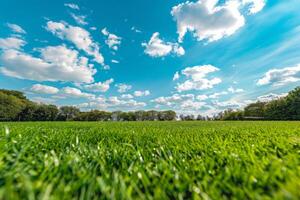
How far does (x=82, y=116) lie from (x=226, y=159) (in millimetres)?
104708

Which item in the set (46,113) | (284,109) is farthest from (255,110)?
(46,113)

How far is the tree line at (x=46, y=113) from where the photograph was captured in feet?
234

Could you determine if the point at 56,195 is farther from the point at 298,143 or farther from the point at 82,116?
the point at 82,116

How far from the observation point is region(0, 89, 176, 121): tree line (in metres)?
71.4

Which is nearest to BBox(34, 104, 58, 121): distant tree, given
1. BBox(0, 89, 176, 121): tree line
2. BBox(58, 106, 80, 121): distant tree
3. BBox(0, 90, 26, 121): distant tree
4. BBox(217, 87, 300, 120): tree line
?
BBox(0, 89, 176, 121): tree line

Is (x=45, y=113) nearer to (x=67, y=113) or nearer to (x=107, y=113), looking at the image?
(x=67, y=113)

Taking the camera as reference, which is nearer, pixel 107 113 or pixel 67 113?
pixel 67 113

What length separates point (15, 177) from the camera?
82cm

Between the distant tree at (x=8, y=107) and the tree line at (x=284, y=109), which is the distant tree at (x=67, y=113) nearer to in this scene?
the distant tree at (x=8, y=107)

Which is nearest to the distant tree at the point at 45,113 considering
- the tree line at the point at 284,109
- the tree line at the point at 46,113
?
the tree line at the point at 46,113

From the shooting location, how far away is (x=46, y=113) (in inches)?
3469

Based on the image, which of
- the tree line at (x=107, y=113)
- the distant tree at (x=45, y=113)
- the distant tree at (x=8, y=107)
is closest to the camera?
the tree line at (x=107, y=113)

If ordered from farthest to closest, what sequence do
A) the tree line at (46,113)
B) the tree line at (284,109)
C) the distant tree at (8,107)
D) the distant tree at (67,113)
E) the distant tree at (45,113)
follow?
the distant tree at (67,113) < the distant tree at (45,113) < the tree line at (46,113) < the distant tree at (8,107) < the tree line at (284,109)

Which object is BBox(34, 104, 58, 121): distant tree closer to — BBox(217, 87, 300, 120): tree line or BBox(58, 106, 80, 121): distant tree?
BBox(58, 106, 80, 121): distant tree
